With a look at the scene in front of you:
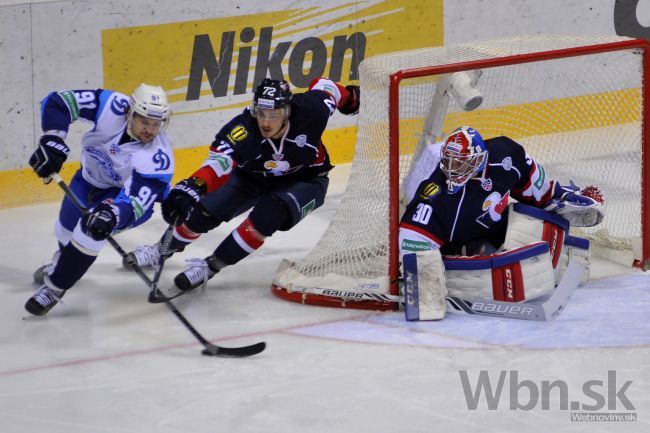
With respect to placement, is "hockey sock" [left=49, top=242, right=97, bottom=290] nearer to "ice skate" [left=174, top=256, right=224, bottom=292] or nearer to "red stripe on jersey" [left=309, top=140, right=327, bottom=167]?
"ice skate" [left=174, top=256, right=224, bottom=292]

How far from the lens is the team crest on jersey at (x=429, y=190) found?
4.50m

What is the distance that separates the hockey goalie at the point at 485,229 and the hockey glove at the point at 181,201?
774 millimetres

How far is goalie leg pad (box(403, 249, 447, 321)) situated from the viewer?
14.3 ft

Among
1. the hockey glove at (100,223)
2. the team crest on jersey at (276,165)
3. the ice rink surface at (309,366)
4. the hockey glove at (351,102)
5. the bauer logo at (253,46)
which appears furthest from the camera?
the bauer logo at (253,46)

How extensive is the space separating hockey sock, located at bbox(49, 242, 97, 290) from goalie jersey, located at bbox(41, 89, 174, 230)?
0.64ft

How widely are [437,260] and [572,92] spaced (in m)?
1.53

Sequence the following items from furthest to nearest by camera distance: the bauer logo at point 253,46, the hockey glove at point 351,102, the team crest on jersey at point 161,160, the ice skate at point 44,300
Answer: the bauer logo at point 253,46
the hockey glove at point 351,102
the team crest on jersey at point 161,160
the ice skate at point 44,300

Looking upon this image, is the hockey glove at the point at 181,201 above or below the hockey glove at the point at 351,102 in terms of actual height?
below

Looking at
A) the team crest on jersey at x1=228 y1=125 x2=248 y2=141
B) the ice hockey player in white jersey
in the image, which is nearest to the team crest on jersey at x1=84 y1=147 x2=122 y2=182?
the ice hockey player in white jersey

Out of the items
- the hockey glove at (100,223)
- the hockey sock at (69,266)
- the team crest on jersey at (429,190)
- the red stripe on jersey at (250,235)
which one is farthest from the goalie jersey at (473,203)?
the hockey sock at (69,266)

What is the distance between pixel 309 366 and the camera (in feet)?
13.3

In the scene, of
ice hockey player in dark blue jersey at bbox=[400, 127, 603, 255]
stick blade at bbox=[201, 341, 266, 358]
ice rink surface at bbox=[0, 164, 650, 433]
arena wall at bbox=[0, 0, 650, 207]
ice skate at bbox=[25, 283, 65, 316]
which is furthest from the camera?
arena wall at bbox=[0, 0, 650, 207]

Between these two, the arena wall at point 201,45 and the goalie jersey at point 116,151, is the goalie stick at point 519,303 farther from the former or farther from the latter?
the arena wall at point 201,45

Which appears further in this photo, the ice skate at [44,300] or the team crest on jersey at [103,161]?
the team crest on jersey at [103,161]
